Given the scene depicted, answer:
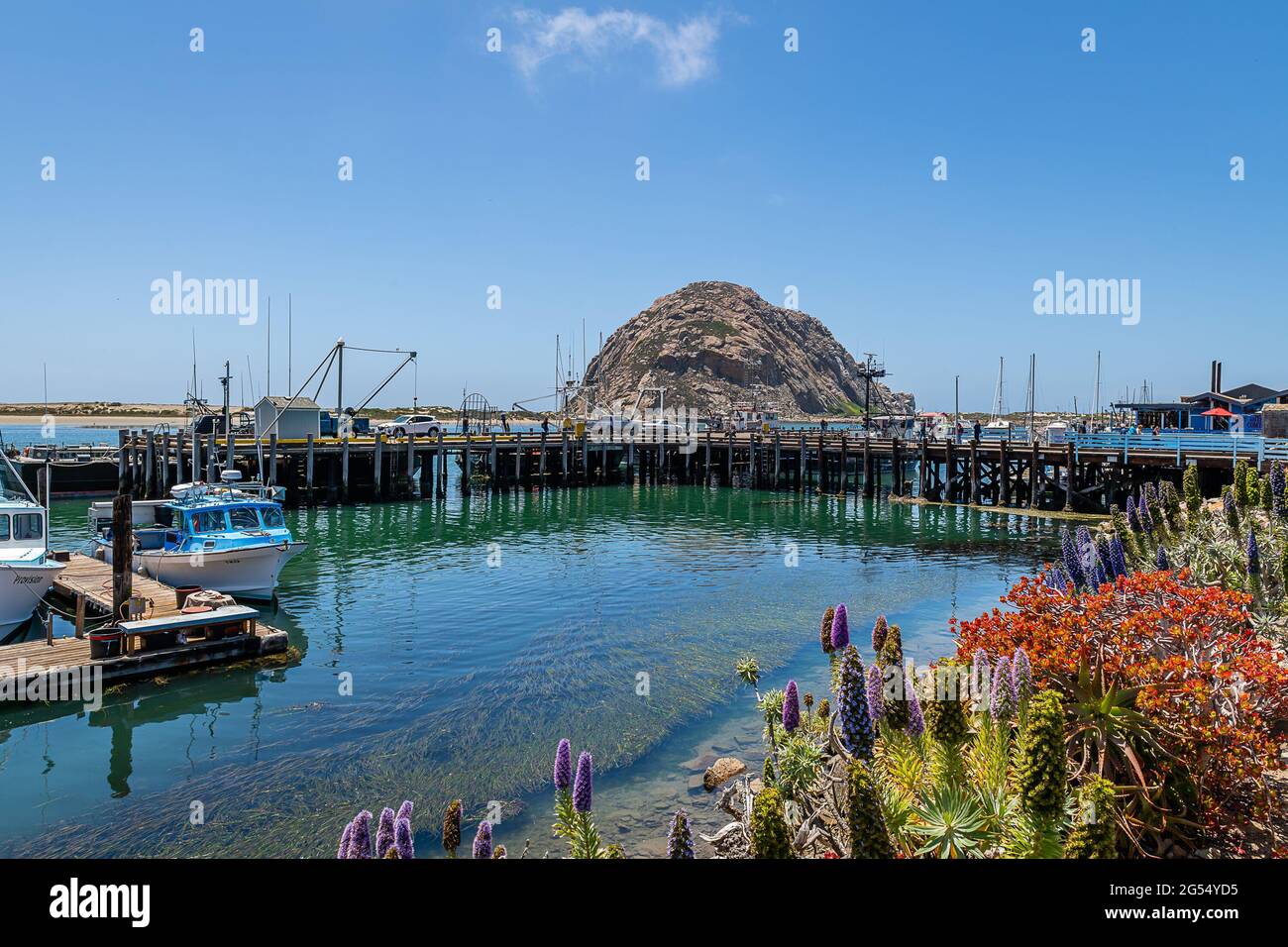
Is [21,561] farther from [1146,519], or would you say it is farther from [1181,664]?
[1146,519]

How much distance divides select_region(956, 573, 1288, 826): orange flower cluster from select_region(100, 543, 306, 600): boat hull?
73.7ft

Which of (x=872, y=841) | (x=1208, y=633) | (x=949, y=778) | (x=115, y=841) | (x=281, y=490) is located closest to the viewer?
(x=872, y=841)

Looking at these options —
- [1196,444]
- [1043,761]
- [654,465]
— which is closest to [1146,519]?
[1043,761]

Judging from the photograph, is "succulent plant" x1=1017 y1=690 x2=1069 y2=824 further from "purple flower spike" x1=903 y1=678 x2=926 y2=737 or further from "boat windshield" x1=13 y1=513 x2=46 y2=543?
"boat windshield" x1=13 y1=513 x2=46 y2=543

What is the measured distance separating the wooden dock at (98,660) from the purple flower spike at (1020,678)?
56.3 feet

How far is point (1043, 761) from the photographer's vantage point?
5.35 m

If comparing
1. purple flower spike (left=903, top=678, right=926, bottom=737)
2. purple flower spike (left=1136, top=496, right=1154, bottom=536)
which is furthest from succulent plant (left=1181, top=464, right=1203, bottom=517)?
purple flower spike (left=903, top=678, right=926, bottom=737)

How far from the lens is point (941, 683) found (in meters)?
7.27

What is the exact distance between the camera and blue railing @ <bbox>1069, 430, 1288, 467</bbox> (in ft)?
122

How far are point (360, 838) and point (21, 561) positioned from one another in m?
19.0
